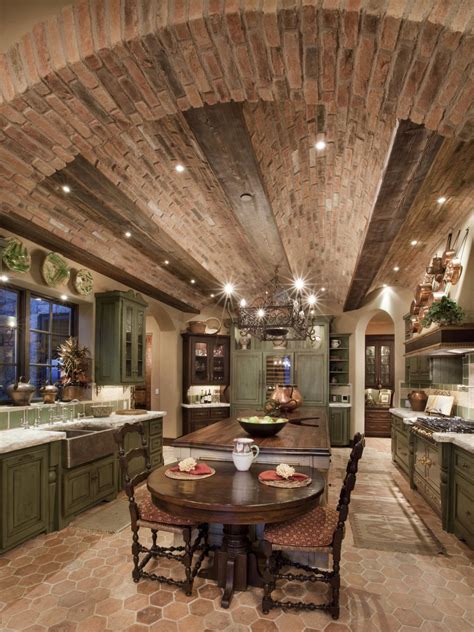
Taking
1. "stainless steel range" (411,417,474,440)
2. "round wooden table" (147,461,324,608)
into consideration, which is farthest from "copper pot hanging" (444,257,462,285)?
"round wooden table" (147,461,324,608)

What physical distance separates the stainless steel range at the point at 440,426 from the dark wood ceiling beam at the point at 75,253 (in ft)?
13.2

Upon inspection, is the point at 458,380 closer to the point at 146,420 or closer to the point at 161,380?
Result: the point at 146,420

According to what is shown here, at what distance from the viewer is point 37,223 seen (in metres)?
3.73

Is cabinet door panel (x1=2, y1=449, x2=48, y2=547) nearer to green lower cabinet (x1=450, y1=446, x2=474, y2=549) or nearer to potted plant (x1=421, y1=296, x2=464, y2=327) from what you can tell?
green lower cabinet (x1=450, y1=446, x2=474, y2=549)

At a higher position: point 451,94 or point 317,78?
point 317,78

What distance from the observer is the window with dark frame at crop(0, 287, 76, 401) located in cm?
418

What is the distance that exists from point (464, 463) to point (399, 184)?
239 centimetres

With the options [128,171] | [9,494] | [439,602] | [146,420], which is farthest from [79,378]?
[439,602]

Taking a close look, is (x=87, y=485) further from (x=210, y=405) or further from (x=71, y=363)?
(x=210, y=405)

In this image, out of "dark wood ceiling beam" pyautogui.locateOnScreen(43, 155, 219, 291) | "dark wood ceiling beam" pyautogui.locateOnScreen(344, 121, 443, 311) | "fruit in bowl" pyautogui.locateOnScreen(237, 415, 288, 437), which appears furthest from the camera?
"fruit in bowl" pyautogui.locateOnScreen(237, 415, 288, 437)

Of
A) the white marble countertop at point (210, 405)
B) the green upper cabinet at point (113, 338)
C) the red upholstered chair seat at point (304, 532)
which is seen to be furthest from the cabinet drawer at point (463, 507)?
the white marble countertop at point (210, 405)

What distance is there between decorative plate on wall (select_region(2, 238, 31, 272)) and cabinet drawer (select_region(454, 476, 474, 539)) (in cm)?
438

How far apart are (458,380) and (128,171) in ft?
13.9

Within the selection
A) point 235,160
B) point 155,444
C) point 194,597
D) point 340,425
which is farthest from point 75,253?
point 340,425
